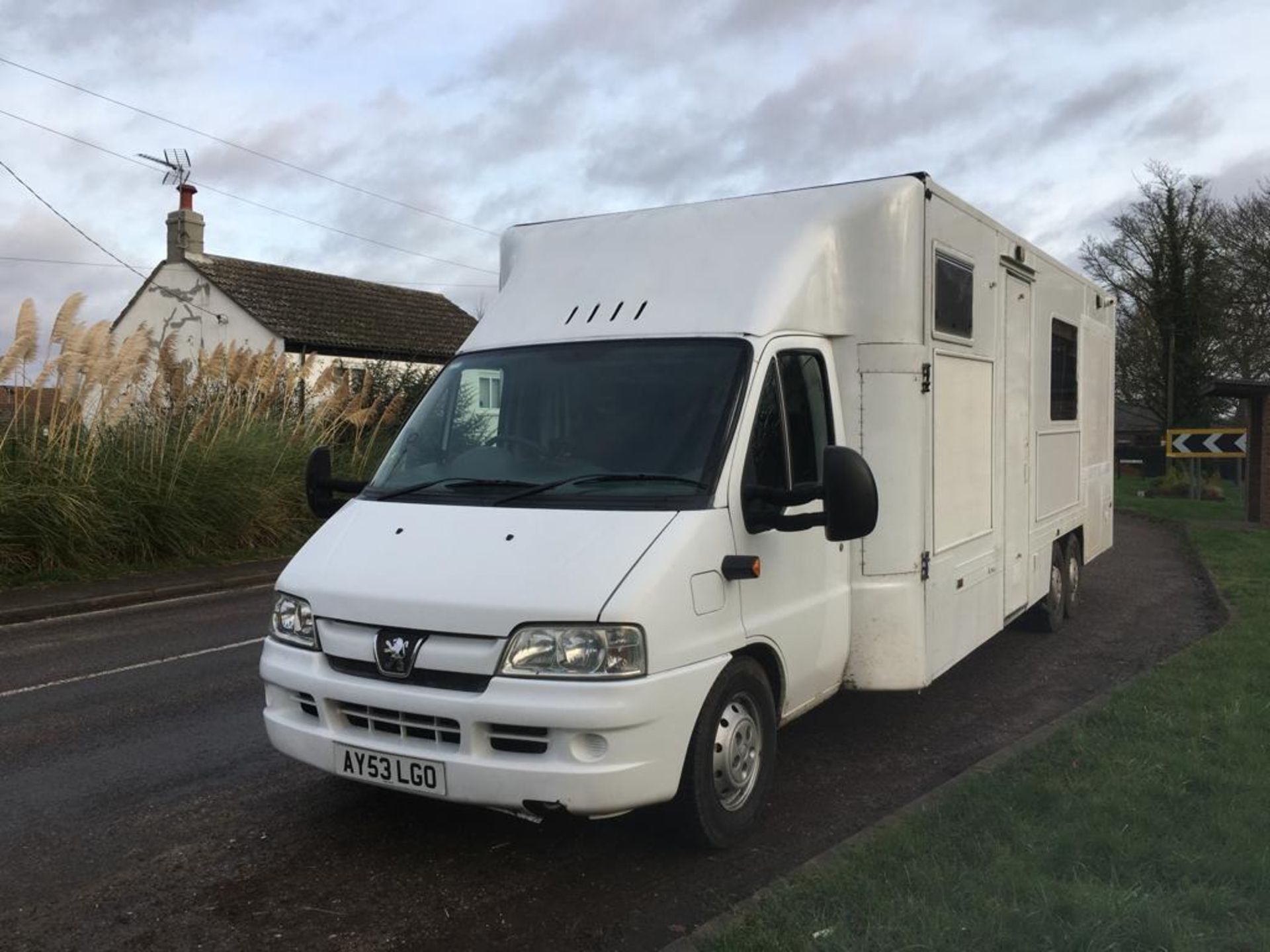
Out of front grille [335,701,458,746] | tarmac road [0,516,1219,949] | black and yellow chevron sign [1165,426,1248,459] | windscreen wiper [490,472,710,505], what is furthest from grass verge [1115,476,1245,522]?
front grille [335,701,458,746]

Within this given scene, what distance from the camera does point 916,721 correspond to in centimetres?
639

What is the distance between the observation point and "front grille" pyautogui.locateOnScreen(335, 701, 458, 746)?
12.9ft

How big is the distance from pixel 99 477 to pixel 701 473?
34.5 feet

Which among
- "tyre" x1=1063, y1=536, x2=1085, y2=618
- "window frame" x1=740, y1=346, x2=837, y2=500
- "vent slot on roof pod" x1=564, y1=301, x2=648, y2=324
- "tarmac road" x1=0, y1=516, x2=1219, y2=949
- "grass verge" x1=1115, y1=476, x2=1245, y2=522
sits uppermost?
"vent slot on roof pod" x1=564, y1=301, x2=648, y2=324

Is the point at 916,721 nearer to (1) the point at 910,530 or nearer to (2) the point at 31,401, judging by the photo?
(1) the point at 910,530

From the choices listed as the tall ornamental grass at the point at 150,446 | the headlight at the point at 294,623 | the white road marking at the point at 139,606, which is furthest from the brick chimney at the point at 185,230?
the headlight at the point at 294,623

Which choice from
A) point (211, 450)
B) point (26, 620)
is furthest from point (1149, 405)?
point (26, 620)

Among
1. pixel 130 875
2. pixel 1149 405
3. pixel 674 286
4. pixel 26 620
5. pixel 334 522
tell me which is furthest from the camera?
pixel 1149 405

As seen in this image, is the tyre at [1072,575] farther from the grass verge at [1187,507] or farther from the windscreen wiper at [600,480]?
the grass verge at [1187,507]

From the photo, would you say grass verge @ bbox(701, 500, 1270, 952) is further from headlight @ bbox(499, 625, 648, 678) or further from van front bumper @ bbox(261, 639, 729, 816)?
headlight @ bbox(499, 625, 648, 678)

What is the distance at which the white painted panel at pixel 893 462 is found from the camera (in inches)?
212

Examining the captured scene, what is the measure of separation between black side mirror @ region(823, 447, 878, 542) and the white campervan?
13 mm

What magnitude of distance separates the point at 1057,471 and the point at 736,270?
14.4 ft

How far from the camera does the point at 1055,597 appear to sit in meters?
8.91
